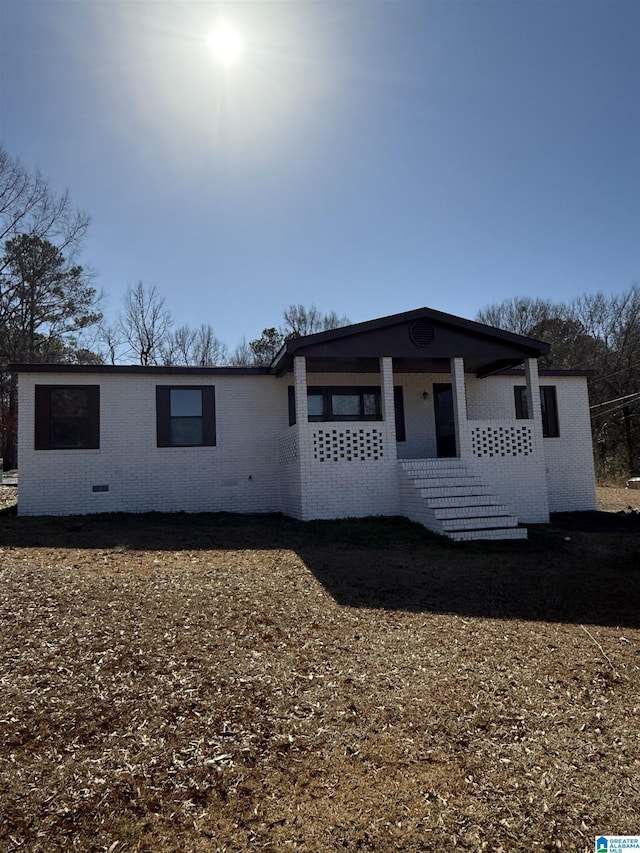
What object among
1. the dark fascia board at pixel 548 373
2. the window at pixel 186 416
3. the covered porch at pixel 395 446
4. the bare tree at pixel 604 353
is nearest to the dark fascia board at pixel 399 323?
the covered porch at pixel 395 446

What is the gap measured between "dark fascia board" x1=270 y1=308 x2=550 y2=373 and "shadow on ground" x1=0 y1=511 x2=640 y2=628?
331 centimetres

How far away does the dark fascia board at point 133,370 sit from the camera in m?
11.0

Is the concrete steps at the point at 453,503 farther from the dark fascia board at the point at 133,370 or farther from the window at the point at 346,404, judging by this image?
the dark fascia board at the point at 133,370

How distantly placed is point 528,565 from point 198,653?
492 cm

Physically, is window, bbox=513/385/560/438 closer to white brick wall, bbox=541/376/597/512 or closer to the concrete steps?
white brick wall, bbox=541/376/597/512

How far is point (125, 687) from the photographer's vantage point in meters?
3.53

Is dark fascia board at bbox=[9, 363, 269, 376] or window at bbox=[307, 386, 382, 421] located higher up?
dark fascia board at bbox=[9, 363, 269, 376]

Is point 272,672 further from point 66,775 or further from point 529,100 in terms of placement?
point 529,100

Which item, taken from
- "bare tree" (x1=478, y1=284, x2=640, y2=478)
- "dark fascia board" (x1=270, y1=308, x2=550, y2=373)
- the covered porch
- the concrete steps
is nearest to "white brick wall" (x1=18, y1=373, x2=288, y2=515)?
the covered porch

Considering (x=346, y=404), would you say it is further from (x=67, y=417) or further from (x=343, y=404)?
(x=67, y=417)

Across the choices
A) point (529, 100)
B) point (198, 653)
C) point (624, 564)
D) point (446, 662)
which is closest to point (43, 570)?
point (198, 653)

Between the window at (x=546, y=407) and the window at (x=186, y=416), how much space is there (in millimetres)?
7617

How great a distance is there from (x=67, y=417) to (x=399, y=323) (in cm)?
706

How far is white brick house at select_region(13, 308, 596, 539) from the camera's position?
10.5 meters
